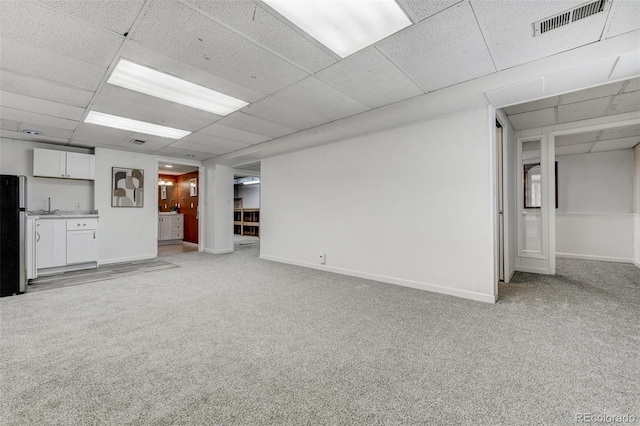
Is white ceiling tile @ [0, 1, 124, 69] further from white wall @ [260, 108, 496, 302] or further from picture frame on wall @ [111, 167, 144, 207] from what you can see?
picture frame on wall @ [111, 167, 144, 207]

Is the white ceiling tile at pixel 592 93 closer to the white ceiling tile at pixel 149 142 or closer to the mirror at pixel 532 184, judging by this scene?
the mirror at pixel 532 184

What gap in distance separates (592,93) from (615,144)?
3243mm

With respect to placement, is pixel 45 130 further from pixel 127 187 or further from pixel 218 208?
pixel 218 208

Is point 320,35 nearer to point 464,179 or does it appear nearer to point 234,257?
point 464,179

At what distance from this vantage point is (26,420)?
1.37m

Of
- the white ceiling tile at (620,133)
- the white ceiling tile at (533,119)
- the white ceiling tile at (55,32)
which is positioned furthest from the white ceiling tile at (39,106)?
the white ceiling tile at (620,133)

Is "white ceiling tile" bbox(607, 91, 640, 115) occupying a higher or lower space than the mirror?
higher

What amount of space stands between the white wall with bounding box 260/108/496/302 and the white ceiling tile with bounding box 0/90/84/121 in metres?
3.32

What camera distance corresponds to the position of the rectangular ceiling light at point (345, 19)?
6.06 feet

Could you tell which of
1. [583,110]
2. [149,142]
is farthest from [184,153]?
[583,110]

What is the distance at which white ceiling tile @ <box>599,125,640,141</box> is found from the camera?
4.43m

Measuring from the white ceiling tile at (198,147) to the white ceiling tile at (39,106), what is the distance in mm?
1695

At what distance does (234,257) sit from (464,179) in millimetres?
4983

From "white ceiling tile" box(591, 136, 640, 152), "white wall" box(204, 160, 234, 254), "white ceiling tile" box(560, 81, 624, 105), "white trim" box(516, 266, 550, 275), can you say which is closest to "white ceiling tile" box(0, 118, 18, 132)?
"white wall" box(204, 160, 234, 254)
